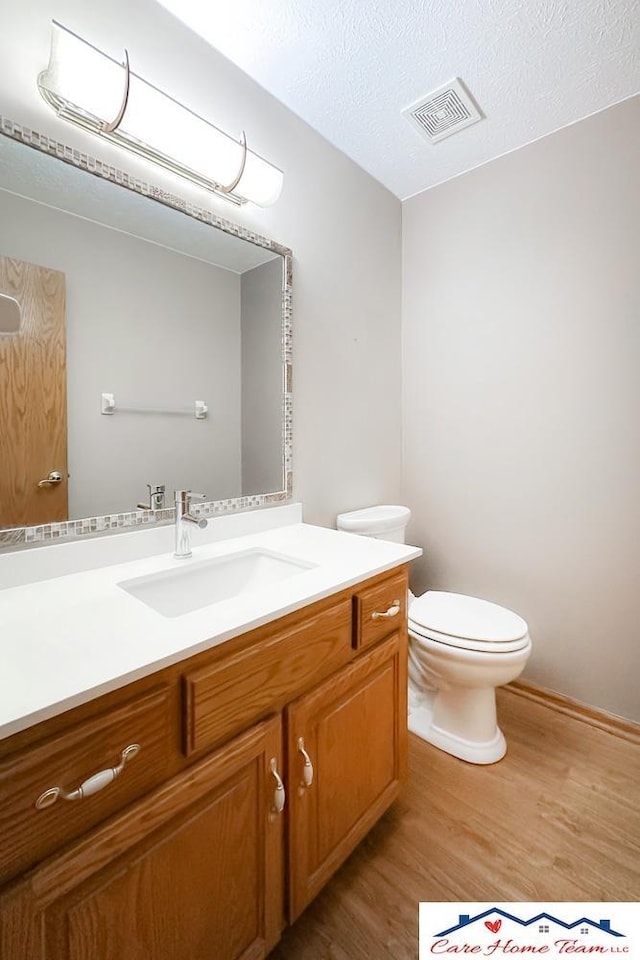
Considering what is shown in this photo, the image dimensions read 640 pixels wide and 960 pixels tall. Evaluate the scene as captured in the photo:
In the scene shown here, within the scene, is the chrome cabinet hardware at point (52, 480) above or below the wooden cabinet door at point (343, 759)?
above

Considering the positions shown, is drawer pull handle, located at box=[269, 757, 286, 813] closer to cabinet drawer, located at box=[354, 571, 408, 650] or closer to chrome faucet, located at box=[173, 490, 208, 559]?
cabinet drawer, located at box=[354, 571, 408, 650]

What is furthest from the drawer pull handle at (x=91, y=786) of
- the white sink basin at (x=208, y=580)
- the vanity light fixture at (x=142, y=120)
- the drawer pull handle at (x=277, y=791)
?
the vanity light fixture at (x=142, y=120)

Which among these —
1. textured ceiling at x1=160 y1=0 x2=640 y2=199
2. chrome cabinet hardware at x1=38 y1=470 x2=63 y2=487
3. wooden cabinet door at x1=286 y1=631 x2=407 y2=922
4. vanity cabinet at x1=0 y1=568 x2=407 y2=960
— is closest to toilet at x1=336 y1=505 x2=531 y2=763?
wooden cabinet door at x1=286 y1=631 x2=407 y2=922

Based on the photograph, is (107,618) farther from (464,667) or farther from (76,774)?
(464,667)

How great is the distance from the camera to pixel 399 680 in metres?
1.22

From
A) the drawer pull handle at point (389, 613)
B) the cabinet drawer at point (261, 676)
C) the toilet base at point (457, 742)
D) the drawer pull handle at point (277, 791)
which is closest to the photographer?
the cabinet drawer at point (261, 676)

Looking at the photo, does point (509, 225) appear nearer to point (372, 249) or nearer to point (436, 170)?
point (436, 170)

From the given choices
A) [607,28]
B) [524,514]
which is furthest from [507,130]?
[524,514]

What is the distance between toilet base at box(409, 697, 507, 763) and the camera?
1528 mm

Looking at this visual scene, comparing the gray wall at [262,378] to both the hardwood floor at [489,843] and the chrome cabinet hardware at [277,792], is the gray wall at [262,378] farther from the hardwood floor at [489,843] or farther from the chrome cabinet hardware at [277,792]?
the hardwood floor at [489,843]

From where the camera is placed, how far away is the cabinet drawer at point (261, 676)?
713 mm

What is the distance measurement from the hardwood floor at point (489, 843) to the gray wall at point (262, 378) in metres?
1.13

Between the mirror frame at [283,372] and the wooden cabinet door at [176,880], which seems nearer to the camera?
the wooden cabinet door at [176,880]

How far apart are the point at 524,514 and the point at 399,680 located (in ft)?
3.34
